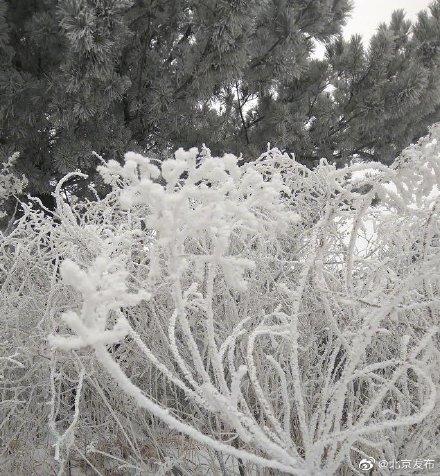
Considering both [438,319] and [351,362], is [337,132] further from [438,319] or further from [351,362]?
[351,362]

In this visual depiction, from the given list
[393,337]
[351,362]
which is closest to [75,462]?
[393,337]

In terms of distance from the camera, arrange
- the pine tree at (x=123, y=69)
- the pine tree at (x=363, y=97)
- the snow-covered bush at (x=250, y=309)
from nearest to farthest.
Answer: the snow-covered bush at (x=250, y=309)
the pine tree at (x=123, y=69)
the pine tree at (x=363, y=97)

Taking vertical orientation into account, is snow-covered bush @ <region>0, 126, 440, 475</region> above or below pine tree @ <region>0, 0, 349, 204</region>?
below

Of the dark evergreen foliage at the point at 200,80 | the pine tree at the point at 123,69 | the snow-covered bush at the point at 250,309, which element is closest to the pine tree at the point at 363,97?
the dark evergreen foliage at the point at 200,80

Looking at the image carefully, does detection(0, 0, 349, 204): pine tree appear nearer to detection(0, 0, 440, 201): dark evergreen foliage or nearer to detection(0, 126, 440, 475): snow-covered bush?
detection(0, 0, 440, 201): dark evergreen foliage

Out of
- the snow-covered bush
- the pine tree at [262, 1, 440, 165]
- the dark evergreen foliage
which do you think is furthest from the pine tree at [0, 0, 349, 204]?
the snow-covered bush

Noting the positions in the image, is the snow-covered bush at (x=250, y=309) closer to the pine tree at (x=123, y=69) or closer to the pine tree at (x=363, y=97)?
the pine tree at (x=123, y=69)

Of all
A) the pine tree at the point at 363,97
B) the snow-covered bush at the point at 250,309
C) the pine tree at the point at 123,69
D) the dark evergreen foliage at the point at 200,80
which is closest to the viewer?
the snow-covered bush at the point at 250,309

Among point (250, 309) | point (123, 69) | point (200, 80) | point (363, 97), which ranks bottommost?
point (250, 309)

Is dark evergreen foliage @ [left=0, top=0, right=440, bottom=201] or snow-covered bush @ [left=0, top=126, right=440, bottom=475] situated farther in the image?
dark evergreen foliage @ [left=0, top=0, right=440, bottom=201]

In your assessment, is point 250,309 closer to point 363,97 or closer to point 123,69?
point 123,69

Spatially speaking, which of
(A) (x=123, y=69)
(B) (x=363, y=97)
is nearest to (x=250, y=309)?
(A) (x=123, y=69)

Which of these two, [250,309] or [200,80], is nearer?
[250,309]

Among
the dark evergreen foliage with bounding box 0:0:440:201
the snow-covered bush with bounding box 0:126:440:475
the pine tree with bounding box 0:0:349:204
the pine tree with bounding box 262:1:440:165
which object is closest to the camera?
the snow-covered bush with bounding box 0:126:440:475
